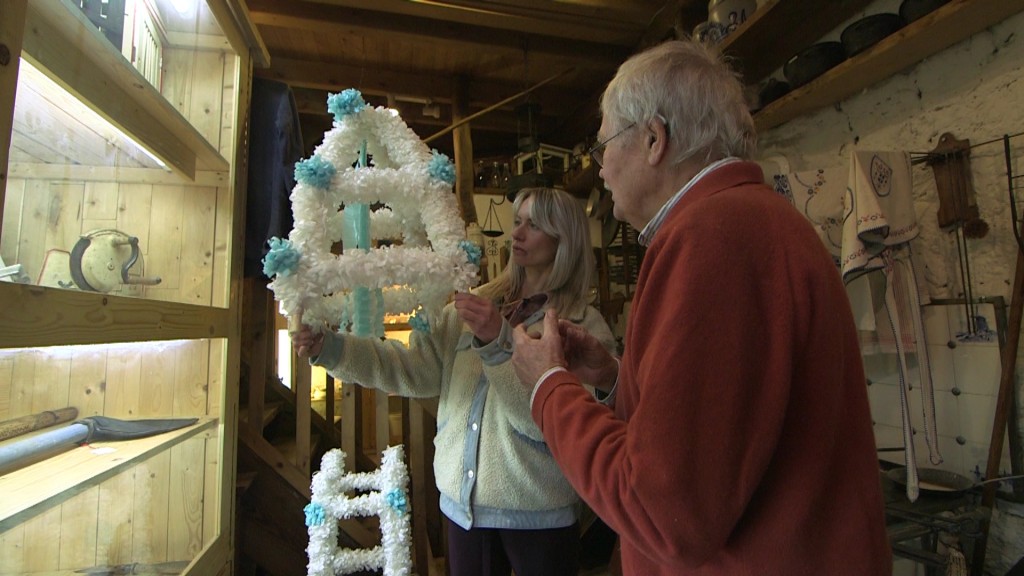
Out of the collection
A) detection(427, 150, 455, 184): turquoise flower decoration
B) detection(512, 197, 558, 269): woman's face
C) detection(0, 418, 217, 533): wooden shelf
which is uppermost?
detection(427, 150, 455, 184): turquoise flower decoration

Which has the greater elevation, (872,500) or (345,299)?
(345,299)

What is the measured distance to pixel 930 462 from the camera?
1558 mm

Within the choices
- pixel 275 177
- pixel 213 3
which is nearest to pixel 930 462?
pixel 275 177

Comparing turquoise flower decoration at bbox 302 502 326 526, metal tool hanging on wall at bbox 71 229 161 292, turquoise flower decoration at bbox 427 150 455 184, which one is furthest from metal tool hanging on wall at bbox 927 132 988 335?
metal tool hanging on wall at bbox 71 229 161 292

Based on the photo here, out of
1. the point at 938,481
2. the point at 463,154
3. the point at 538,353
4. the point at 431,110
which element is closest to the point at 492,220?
the point at 463,154

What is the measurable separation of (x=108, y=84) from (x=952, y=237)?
7.73 ft

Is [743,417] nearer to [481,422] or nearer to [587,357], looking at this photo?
[587,357]

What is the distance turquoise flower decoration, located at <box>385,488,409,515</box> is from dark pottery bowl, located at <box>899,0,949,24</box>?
211 cm

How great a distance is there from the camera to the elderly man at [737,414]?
1.65ft

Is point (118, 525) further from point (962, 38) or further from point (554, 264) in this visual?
point (962, 38)

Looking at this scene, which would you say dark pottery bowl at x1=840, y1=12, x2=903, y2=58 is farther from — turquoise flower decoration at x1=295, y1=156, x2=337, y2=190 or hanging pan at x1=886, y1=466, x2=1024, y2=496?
turquoise flower decoration at x1=295, y1=156, x2=337, y2=190

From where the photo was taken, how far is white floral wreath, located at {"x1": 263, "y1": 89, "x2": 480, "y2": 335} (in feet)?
3.34

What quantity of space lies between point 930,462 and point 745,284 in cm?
157

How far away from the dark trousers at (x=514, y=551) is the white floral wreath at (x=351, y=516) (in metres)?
0.34
